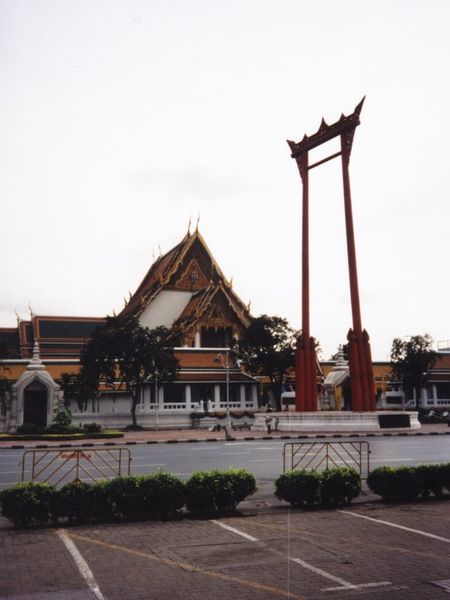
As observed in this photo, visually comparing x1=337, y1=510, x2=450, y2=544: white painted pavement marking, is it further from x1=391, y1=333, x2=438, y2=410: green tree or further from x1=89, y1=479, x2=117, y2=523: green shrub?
x1=391, y1=333, x2=438, y2=410: green tree

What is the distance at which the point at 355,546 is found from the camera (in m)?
8.14

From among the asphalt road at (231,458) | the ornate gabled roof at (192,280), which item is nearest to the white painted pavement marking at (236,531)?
the asphalt road at (231,458)

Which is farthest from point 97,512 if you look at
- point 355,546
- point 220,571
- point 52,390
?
point 52,390

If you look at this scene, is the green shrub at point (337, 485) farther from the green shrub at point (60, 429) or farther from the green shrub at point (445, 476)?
the green shrub at point (60, 429)

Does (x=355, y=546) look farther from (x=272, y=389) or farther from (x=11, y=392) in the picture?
(x=272, y=389)

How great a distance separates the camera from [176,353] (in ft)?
149

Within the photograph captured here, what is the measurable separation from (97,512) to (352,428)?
26.0 meters

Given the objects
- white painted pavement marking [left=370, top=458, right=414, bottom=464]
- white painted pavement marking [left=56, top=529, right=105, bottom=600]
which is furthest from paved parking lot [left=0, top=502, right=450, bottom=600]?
white painted pavement marking [left=370, top=458, right=414, bottom=464]

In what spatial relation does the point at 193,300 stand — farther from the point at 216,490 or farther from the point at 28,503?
the point at 28,503

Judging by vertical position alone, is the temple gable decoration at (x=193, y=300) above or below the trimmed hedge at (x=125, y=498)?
above

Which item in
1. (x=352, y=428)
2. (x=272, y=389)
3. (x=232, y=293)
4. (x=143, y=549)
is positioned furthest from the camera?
(x=232, y=293)

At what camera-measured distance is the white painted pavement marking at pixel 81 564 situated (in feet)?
20.9

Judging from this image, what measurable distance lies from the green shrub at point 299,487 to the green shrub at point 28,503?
3751 millimetres

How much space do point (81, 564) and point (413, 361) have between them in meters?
42.2
